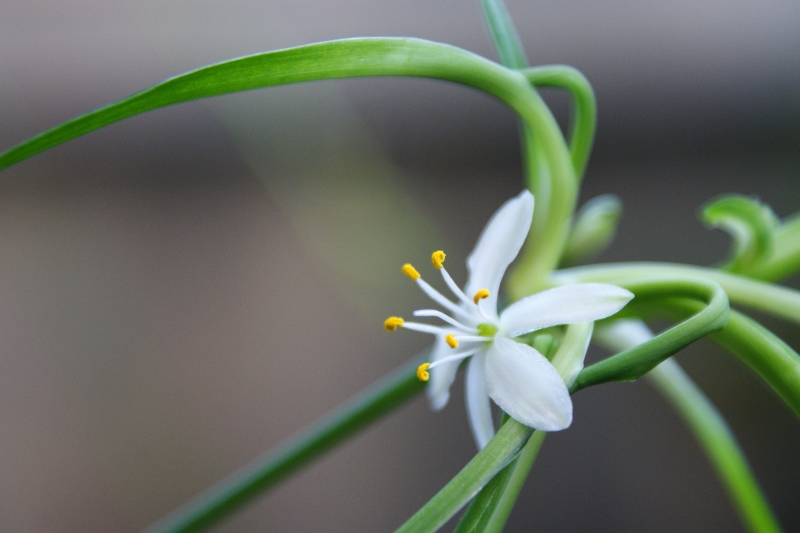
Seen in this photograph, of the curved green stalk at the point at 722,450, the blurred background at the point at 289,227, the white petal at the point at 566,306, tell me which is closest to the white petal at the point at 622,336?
the curved green stalk at the point at 722,450

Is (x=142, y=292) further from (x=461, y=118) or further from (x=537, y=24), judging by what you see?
(x=537, y=24)

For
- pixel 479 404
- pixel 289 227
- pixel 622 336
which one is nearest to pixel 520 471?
pixel 479 404

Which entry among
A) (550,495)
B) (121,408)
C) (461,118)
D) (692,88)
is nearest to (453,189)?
(461,118)

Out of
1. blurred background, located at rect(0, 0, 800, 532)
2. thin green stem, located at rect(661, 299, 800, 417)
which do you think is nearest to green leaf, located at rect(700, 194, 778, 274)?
thin green stem, located at rect(661, 299, 800, 417)

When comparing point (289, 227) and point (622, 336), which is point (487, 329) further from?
point (289, 227)

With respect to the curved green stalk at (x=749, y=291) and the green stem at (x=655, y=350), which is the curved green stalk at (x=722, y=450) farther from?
the green stem at (x=655, y=350)

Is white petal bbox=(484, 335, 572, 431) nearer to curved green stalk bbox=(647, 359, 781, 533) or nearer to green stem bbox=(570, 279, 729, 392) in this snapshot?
green stem bbox=(570, 279, 729, 392)
